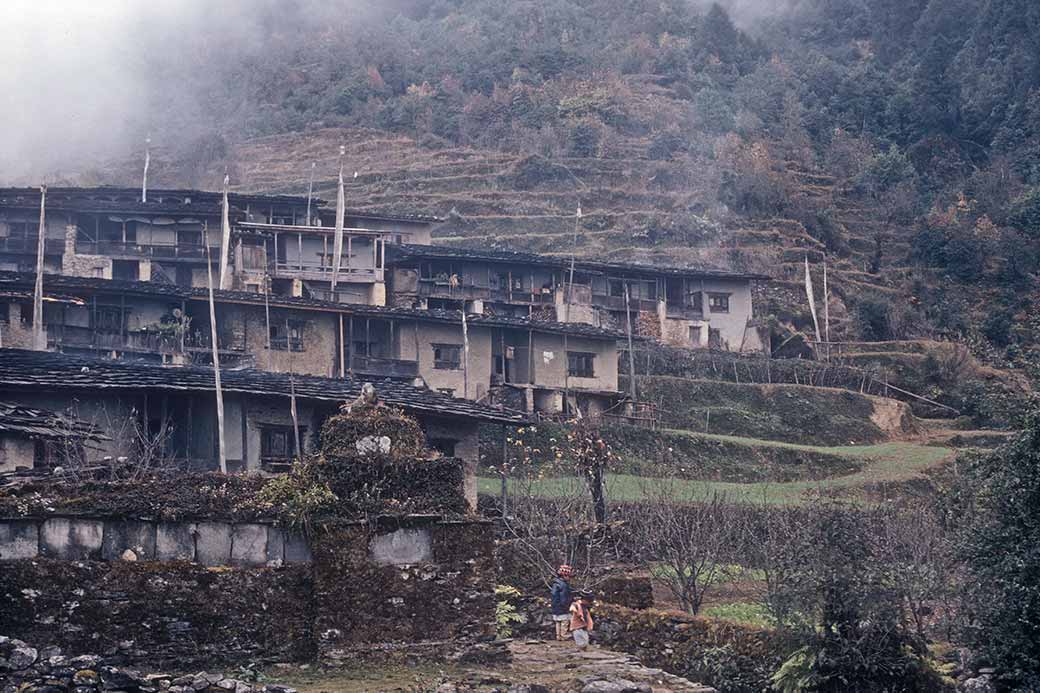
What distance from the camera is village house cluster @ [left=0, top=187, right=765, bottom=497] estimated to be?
32250 millimetres

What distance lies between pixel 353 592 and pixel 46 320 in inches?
1420

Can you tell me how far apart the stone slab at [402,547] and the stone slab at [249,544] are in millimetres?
1138

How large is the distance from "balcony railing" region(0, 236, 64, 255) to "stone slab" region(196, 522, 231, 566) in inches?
2026

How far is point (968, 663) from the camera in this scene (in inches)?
677

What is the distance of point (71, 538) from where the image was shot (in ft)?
45.6

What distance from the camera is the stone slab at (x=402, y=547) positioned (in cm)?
1484

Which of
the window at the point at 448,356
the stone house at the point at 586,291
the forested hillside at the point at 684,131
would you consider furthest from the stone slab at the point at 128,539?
the forested hillside at the point at 684,131

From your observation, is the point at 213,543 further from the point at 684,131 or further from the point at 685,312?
the point at 684,131

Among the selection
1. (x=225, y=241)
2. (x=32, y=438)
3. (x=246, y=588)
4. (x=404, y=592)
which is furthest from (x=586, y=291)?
(x=246, y=588)

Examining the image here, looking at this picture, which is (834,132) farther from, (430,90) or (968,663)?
(968,663)

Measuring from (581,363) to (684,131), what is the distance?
159 feet

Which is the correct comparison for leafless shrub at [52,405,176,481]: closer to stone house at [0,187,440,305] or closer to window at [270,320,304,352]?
window at [270,320,304,352]

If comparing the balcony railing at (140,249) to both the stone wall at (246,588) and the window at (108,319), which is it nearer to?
the window at (108,319)

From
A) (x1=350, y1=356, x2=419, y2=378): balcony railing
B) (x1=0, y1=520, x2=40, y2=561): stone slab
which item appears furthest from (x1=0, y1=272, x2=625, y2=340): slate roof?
(x1=0, y1=520, x2=40, y2=561): stone slab
